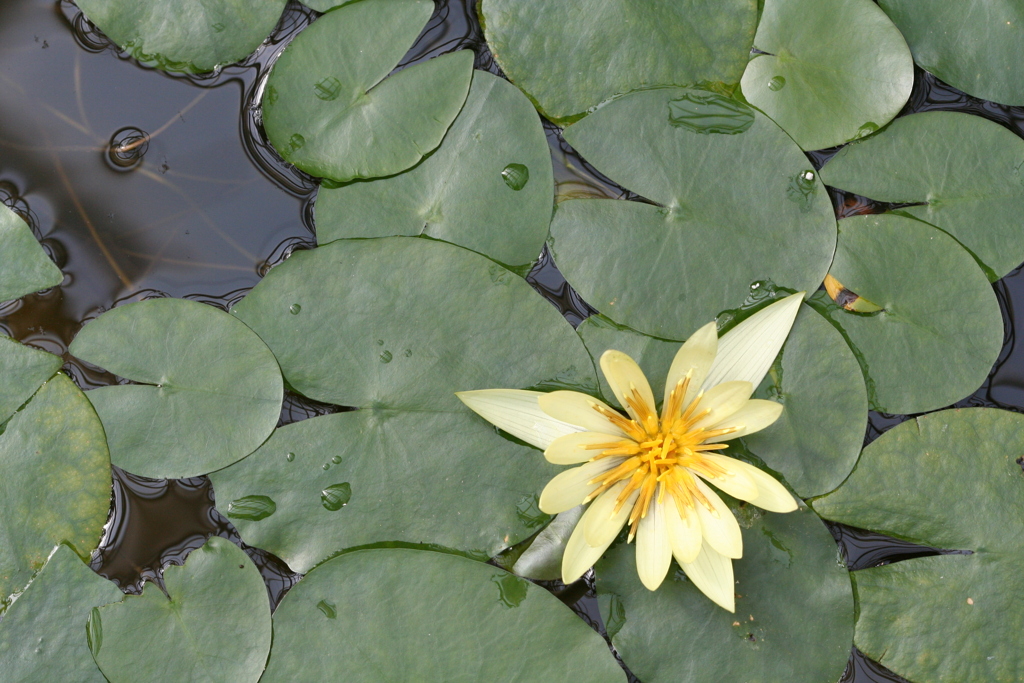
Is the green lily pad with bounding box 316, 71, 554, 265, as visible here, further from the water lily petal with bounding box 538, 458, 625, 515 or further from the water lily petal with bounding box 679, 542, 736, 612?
the water lily petal with bounding box 679, 542, 736, 612

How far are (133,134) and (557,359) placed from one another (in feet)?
5.50

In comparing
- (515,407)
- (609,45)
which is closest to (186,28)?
(609,45)

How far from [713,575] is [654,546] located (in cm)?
19

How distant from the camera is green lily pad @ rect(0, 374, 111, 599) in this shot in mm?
2273

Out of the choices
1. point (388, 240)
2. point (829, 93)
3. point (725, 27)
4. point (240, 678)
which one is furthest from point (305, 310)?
point (829, 93)

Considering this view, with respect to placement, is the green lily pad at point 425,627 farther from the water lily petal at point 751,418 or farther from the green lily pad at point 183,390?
the water lily petal at point 751,418

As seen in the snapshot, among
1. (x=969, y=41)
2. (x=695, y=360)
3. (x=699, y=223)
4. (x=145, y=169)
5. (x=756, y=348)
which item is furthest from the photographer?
(x=145, y=169)

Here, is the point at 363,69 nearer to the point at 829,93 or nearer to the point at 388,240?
the point at 388,240

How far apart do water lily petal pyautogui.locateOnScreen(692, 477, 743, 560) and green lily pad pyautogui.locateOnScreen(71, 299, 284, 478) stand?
100 cm

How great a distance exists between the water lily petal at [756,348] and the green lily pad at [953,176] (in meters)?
0.54

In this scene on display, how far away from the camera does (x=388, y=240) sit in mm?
2248

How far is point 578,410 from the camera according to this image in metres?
1.99

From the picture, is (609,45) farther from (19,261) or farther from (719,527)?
(19,261)

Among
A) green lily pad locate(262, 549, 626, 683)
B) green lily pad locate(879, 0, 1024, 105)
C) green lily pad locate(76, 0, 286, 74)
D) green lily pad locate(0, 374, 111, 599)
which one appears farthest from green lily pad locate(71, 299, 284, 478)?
green lily pad locate(879, 0, 1024, 105)
